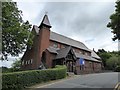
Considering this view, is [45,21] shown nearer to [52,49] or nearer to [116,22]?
[52,49]

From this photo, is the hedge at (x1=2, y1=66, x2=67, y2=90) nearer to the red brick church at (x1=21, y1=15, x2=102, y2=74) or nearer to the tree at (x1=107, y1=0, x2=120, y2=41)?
the tree at (x1=107, y1=0, x2=120, y2=41)

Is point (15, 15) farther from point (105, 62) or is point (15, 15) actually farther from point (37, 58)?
point (105, 62)

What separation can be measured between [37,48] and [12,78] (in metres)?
26.6

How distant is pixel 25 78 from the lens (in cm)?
2292

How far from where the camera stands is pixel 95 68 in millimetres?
66500

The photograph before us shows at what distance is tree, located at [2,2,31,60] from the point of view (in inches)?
1142

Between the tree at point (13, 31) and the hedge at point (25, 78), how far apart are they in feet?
28.0

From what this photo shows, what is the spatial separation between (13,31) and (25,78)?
404 inches

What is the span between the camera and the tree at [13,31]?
95.1 ft

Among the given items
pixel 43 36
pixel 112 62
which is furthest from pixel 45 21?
pixel 112 62

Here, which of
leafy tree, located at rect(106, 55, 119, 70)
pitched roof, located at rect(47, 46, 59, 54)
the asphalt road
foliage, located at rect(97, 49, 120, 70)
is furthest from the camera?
leafy tree, located at rect(106, 55, 119, 70)

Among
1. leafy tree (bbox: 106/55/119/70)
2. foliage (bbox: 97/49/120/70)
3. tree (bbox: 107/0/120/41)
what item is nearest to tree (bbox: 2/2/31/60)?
tree (bbox: 107/0/120/41)

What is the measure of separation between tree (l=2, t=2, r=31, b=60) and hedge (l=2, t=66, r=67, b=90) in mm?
8526

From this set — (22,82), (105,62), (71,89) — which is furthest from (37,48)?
(105,62)
